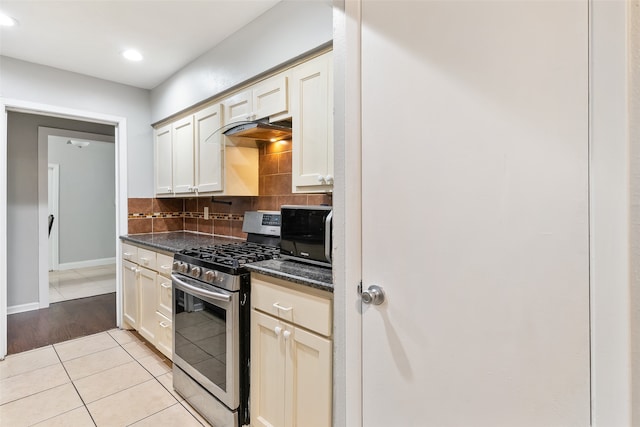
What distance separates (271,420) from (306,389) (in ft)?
1.08

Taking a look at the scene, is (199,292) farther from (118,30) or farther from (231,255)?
(118,30)

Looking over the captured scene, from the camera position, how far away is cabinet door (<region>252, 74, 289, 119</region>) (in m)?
1.84

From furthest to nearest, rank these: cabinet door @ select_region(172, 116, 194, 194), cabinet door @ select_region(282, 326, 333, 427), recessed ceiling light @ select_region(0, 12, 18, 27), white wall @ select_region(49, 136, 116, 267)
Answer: white wall @ select_region(49, 136, 116, 267)
cabinet door @ select_region(172, 116, 194, 194)
recessed ceiling light @ select_region(0, 12, 18, 27)
cabinet door @ select_region(282, 326, 333, 427)

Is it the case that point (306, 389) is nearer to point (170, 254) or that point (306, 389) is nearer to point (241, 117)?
point (170, 254)

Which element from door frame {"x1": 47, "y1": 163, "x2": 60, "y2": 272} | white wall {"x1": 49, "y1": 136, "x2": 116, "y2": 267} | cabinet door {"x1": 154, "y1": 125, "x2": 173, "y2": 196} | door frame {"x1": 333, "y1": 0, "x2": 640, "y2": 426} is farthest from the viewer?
white wall {"x1": 49, "y1": 136, "x2": 116, "y2": 267}

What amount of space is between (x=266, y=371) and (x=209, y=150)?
1736 millimetres

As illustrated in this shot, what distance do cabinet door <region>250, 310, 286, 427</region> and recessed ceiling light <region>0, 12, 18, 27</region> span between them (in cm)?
249

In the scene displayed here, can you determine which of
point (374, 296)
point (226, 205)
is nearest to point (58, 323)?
point (226, 205)

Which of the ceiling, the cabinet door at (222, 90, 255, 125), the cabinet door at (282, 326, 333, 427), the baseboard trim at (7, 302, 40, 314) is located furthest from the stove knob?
the baseboard trim at (7, 302, 40, 314)

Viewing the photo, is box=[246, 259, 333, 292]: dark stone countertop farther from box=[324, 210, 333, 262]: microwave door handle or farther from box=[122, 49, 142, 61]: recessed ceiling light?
box=[122, 49, 142, 61]: recessed ceiling light

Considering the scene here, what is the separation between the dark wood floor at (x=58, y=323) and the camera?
9.12ft

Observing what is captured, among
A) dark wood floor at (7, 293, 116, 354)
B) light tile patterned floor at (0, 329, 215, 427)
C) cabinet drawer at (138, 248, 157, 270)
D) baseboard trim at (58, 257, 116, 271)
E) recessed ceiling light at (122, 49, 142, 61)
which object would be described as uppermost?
recessed ceiling light at (122, 49, 142, 61)

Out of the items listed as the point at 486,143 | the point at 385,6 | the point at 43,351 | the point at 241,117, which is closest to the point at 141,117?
the point at 241,117

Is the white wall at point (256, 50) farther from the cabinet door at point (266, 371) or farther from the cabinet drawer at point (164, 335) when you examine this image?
the cabinet drawer at point (164, 335)
